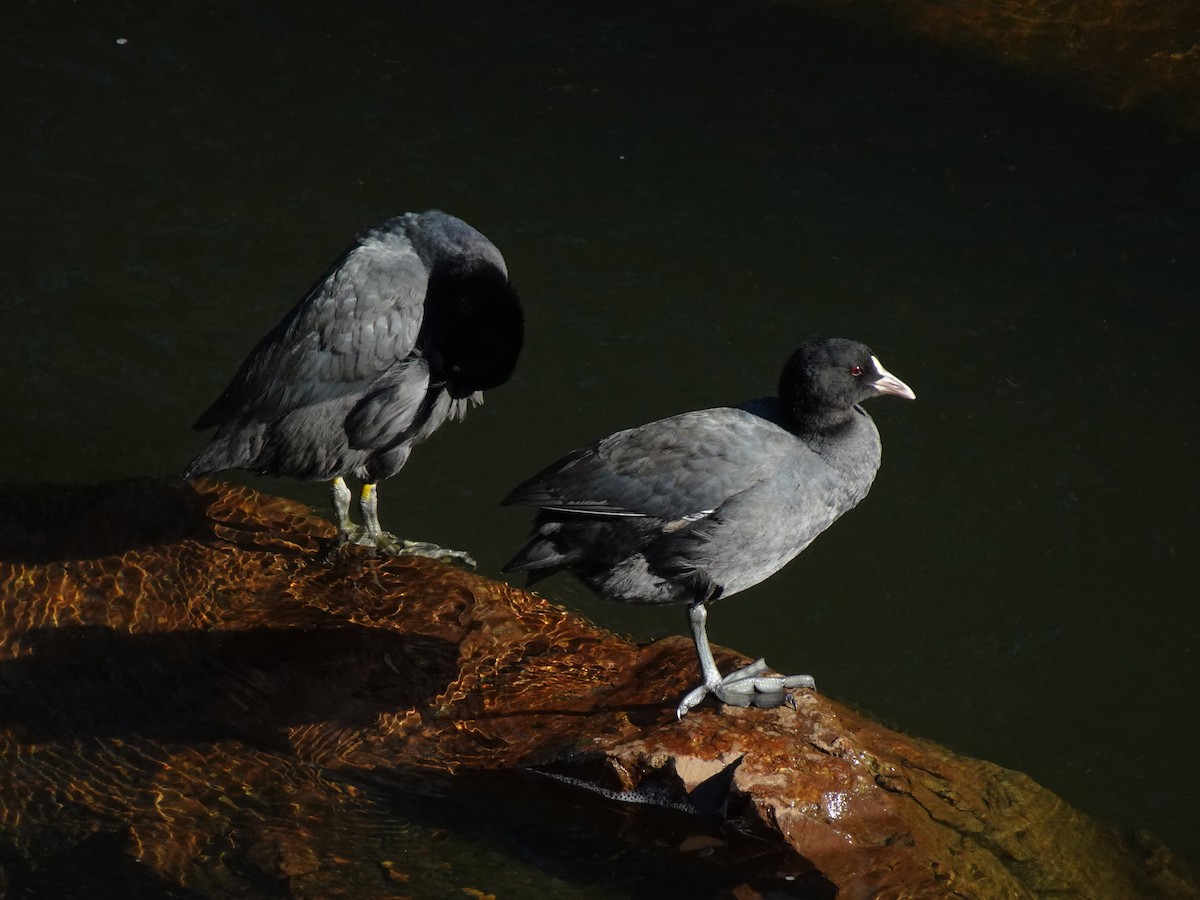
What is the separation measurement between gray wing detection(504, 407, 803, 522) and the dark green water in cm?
122

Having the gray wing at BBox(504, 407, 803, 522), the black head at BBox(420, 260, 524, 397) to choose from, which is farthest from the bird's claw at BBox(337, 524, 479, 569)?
the gray wing at BBox(504, 407, 803, 522)

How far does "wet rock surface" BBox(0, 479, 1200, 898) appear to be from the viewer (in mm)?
3895

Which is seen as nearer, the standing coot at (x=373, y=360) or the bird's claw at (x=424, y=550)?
the standing coot at (x=373, y=360)

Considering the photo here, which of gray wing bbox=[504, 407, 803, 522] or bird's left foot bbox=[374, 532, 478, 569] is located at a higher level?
gray wing bbox=[504, 407, 803, 522]

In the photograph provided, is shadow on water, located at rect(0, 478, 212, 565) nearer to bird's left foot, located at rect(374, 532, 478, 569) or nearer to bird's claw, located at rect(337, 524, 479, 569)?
bird's claw, located at rect(337, 524, 479, 569)

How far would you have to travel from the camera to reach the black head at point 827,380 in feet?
14.7

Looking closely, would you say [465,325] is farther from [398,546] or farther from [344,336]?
[398,546]

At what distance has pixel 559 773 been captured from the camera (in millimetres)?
4223

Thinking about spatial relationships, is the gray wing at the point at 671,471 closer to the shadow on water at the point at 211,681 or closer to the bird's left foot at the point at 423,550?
the shadow on water at the point at 211,681

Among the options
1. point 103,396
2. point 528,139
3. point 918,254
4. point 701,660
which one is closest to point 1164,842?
point 701,660

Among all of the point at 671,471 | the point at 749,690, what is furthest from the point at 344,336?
the point at 749,690

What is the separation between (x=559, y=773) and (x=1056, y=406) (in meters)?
3.55

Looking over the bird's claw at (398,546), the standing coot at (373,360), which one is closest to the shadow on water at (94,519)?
the standing coot at (373,360)

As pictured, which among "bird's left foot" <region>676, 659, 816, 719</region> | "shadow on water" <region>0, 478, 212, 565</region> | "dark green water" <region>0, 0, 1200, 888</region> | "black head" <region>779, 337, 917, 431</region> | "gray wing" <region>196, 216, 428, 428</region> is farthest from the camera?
"dark green water" <region>0, 0, 1200, 888</region>
